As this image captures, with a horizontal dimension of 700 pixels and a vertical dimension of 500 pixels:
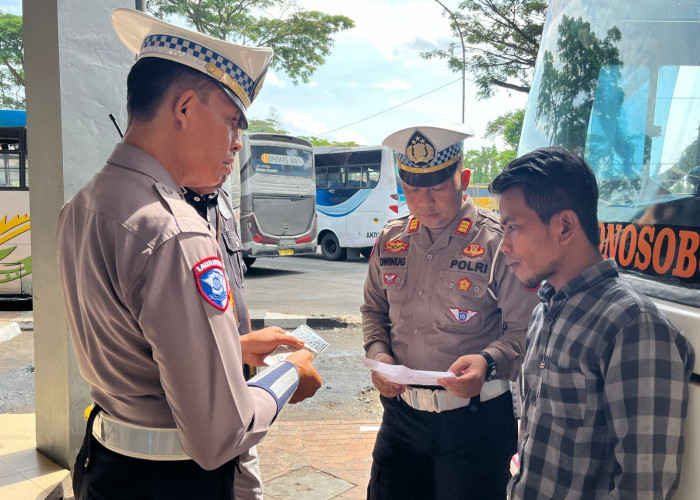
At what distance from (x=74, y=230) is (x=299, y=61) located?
18.5 metres

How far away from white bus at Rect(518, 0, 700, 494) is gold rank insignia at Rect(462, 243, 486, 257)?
0.48 metres

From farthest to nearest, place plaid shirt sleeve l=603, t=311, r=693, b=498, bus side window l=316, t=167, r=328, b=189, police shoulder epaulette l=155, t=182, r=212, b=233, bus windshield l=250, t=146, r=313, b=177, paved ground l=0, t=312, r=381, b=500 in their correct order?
1. bus side window l=316, t=167, r=328, b=189
2. bus windshield l=250, t=146, r=313, b=177
3. paved ground l=0, t=312, r=381, b=500
4. police shoulder epaulette l=155, t=182, r=212, b=233
5. plaid shirt sleeve l=603, t=311, r=693, b=498

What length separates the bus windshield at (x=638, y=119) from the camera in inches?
54.2

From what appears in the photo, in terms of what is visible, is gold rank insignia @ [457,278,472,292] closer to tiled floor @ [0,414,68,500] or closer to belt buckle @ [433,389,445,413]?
belt buckle @ [433,389,445,413]

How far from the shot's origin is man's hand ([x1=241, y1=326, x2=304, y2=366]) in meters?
2.01

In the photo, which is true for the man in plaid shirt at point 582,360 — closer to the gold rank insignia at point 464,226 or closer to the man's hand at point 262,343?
the gold rank insignia at point 464,226

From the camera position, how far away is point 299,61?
1886 cm

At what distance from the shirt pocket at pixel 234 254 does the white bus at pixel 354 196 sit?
1353cm

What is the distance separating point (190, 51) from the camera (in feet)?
4.68

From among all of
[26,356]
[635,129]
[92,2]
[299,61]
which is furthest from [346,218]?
[635,129]

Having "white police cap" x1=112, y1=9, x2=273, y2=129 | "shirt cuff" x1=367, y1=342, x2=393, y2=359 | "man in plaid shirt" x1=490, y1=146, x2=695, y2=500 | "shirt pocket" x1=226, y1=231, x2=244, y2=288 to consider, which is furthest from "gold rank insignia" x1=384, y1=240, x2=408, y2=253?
"white police cap" x1=112, y1=9, x2=273, y2=129

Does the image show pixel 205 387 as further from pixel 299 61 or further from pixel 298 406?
pixel 299 61

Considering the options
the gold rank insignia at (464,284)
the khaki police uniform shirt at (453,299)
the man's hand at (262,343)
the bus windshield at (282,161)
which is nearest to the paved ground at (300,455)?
the khaki police uniform shirt at (453,299)

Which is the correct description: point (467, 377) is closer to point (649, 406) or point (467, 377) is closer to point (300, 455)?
point (649, 406)
